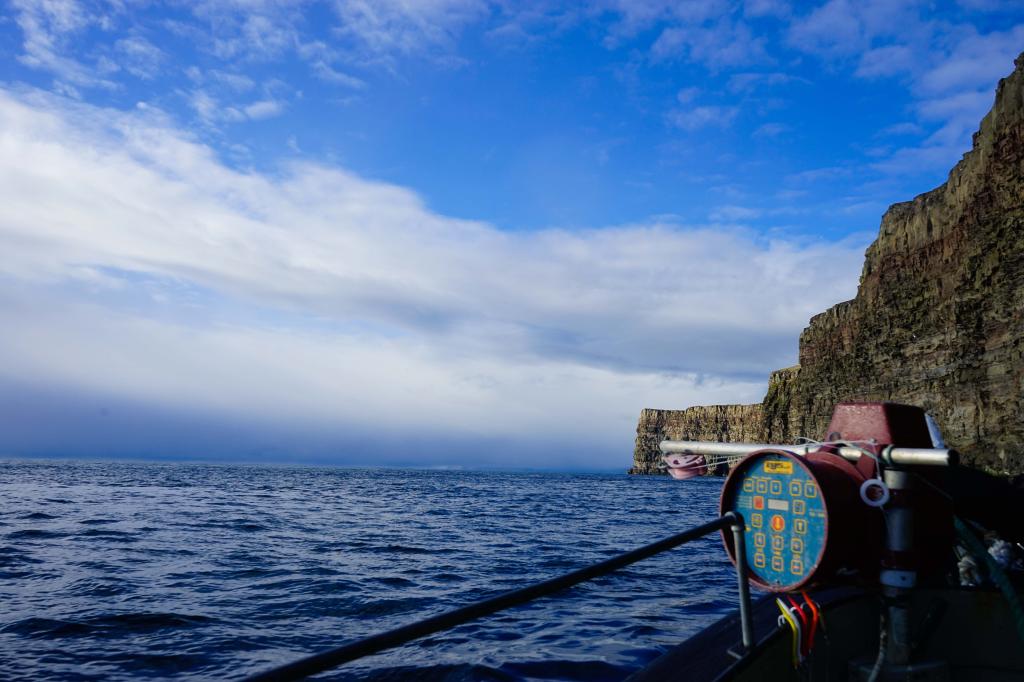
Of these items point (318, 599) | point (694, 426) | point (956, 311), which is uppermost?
point (956, 311)

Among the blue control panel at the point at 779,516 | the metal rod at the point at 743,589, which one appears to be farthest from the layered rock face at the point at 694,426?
the metal rod at the point at 743,589

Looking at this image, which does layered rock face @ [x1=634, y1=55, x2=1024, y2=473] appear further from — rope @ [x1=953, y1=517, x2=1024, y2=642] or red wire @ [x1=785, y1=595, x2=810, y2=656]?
red wire @ [x1=785, y1=595, x2=810, y2=656]

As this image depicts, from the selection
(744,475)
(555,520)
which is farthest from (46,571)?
(555,520)

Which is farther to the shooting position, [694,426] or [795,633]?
[694,426]

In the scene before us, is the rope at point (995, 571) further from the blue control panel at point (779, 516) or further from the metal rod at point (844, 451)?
the blue control panel at point (779, 516)

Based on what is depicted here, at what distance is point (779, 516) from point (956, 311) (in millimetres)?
53583

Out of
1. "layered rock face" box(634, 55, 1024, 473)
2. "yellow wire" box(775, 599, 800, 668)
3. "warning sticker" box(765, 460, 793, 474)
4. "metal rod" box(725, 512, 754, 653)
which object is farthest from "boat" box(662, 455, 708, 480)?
"layered rock face" box(634, 55, 1024, 473)

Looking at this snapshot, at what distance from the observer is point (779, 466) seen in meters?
3.29

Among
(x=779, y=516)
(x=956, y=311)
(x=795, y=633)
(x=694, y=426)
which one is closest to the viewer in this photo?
(x=795, y=633)

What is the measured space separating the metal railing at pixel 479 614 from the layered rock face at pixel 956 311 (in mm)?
43965

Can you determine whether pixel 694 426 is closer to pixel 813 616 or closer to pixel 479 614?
pixel 813 616

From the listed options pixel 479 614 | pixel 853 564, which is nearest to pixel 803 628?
pixel 853 564

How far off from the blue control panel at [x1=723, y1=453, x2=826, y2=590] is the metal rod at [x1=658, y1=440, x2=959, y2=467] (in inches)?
4.3

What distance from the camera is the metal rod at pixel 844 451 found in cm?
Answer: 285
